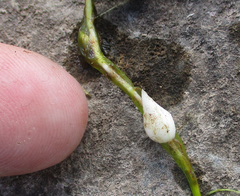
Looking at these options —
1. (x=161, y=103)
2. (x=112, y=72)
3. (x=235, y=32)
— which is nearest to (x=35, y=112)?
(x=112, y=72)

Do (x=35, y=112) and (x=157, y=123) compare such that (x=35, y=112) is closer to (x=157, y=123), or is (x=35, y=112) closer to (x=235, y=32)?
(x=157, y=123)


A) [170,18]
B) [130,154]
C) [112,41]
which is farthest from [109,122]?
[170,18]

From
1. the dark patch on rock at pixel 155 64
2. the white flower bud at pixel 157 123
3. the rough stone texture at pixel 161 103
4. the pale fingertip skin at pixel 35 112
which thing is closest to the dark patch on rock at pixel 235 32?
the rough stone texture at pixel 161 103

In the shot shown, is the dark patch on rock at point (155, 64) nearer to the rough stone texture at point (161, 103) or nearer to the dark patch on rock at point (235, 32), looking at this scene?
the rough stone texture at point (161, 103)

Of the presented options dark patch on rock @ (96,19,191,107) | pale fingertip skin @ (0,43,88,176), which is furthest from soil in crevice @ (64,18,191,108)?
pale fingertip skin @ (0,43,88,176)

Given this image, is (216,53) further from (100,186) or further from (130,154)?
(100,186)

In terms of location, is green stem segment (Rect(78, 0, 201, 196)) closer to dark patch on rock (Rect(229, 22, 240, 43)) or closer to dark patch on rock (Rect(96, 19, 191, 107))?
dark patch on rock (Rect(96, 19, 191, 107))
